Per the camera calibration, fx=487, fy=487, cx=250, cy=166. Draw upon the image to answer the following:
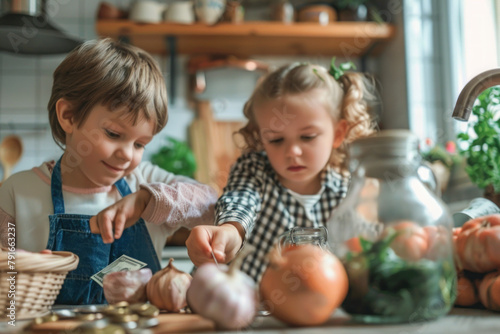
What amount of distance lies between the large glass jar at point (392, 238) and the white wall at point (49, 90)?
1972mm

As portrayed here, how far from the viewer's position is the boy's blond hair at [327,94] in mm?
1037

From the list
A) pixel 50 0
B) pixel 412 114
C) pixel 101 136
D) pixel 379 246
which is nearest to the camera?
pixel 379 246

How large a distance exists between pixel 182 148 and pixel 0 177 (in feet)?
2.89

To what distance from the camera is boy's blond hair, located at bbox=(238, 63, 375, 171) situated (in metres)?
1.04

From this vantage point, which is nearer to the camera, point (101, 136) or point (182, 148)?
point (101, 136)

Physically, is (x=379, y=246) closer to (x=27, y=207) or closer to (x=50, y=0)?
(x=27, y=207)

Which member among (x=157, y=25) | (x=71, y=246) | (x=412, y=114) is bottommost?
(x=71, y=246)

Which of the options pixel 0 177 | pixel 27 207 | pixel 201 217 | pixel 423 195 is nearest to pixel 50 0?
pixel 0 177

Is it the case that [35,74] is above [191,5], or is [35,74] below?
below

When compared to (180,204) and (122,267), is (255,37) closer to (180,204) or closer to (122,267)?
(180,204)

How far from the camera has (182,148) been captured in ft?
7.51

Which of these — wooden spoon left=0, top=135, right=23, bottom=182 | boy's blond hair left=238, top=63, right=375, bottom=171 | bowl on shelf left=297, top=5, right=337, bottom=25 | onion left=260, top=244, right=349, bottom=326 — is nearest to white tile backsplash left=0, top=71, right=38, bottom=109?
wooden spoon left=0, top=135, right=23, bottom=182

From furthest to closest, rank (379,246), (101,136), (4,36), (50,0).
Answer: (50,0), (4,36), (101,136), (379,246)

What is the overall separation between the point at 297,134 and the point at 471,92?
40 cm
